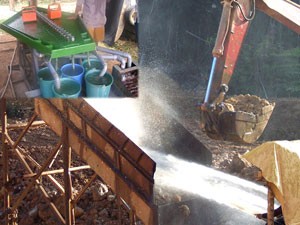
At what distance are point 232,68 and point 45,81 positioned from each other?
1.12m

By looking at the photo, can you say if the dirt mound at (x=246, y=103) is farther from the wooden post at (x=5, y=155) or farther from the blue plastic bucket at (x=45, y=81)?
the wooden post at (x=5, y=155)

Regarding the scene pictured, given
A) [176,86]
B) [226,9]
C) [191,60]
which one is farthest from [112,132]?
[226,9]

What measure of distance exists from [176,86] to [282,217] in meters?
1.05

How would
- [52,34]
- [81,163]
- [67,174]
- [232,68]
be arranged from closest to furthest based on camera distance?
[52,34], [232,68], [67,174], [81,163]

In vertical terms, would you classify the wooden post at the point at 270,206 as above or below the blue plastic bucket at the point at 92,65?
below

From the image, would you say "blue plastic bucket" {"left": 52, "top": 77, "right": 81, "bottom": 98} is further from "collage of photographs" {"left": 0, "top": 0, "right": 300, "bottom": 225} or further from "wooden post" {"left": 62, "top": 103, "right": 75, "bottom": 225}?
"wooden post" {"left": 62, "top": 103, "right": 75, "bottom": 225}

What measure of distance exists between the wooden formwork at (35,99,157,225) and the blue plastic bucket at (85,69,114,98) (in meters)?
0.93

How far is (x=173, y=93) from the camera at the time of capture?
2.99m

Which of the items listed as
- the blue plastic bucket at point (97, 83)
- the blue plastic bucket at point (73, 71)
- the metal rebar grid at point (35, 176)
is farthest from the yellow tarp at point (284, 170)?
the metal rebar grid at point (35, 176)

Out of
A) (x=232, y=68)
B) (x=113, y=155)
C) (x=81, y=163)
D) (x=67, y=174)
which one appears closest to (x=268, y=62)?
(x=232, y=68)

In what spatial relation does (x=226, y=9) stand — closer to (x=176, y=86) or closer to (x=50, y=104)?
(x=176, y=86)

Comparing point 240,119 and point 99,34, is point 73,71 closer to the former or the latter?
point 99,34

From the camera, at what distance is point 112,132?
10.7 ft

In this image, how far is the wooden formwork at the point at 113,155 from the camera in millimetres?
3201
